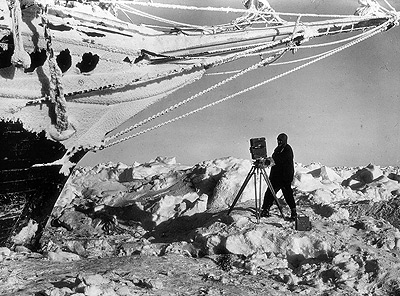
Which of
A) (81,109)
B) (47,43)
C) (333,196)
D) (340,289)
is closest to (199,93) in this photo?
(81,109)

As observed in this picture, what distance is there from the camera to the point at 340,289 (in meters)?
4.78

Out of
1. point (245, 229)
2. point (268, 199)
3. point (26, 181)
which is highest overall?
point (26, 181)

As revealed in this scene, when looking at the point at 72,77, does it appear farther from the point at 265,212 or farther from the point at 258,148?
the point at 265,212

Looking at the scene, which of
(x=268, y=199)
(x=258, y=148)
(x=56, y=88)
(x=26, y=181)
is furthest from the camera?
(x=268, y=199)

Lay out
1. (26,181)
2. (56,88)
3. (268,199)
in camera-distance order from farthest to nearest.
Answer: (268,199), (26,181), (56,88)

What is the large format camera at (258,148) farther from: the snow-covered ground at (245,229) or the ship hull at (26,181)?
the ship hull at (26,181)

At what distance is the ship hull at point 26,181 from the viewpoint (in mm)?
5520

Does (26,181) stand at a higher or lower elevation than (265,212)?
higher

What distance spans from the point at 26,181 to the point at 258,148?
3.03m

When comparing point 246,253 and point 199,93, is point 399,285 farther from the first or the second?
point 199,93

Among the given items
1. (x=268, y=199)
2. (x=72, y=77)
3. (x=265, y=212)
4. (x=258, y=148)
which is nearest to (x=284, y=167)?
(x=258, y=148)

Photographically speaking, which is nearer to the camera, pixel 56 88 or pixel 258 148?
pixel 56 88

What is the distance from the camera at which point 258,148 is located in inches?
249

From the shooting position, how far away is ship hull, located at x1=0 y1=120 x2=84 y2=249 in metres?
5.52
